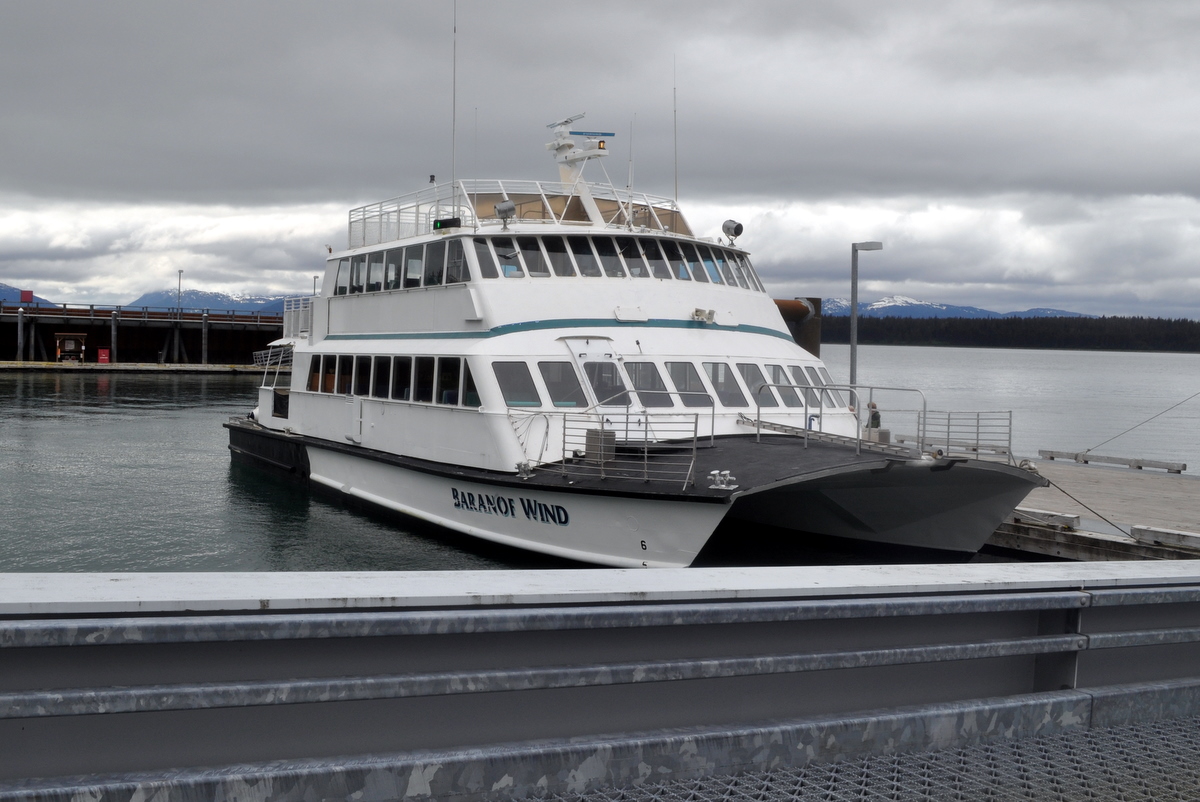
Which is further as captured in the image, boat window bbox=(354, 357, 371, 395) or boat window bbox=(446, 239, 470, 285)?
boat window bbox=(354, 357, 371, 395)

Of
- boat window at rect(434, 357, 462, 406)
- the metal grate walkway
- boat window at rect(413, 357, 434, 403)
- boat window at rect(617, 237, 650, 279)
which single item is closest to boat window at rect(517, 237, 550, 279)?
boat window at rect(617, 237, 650, 279)

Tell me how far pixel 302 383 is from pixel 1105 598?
1829 centimetres

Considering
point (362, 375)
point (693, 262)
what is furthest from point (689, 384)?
point (362, 375)

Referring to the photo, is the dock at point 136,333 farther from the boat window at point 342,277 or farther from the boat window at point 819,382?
the boat window at point 819,382

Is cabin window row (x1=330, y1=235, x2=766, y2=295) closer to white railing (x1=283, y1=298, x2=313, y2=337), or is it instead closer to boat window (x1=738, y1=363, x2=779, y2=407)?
boat window (x1=738, y1=363, x2=779, y2=407)

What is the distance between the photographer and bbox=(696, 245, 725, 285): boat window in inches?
625

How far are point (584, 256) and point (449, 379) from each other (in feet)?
8.89

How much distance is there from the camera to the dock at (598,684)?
262cm

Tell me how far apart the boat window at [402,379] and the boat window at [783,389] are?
5.36 m

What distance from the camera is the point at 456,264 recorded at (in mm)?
14945

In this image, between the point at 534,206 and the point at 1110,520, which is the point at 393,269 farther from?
the point at 1110,520

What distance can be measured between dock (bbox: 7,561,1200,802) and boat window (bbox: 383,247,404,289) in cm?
1392

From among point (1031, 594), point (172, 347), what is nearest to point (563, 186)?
point (1031, 594)

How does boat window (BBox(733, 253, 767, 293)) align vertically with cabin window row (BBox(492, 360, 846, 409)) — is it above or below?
above
